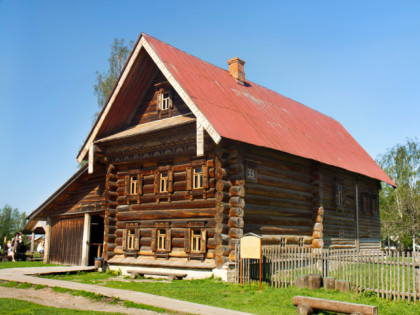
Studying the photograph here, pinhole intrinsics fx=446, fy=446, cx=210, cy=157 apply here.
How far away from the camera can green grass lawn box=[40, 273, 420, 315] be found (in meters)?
11.5

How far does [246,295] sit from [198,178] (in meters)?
5.59

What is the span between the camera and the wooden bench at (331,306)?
9914 millimetres

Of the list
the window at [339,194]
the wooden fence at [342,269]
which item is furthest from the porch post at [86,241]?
the window at [339,194]

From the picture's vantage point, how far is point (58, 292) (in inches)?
526

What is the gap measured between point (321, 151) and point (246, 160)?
220 inches

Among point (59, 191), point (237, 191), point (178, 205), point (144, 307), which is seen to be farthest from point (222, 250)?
point (59, 191)

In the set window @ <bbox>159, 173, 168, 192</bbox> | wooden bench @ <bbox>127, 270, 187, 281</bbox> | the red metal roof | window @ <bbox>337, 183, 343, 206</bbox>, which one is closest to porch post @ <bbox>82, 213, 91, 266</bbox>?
wooden bench @ <bbox>127, 270, 187, 281</bbox>

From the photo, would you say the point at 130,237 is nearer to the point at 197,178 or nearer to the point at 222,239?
the point at 197,178

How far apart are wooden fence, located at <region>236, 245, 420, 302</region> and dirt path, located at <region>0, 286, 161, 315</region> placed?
5380 millimetres

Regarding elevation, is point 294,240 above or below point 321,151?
below

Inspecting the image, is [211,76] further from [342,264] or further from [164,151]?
[342,264]

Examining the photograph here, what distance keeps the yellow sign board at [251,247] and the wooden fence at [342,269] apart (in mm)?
760

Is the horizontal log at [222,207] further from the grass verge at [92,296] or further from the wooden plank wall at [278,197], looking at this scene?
the grass verge at [92,296]

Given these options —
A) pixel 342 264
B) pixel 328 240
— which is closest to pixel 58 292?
pixel 342 264
